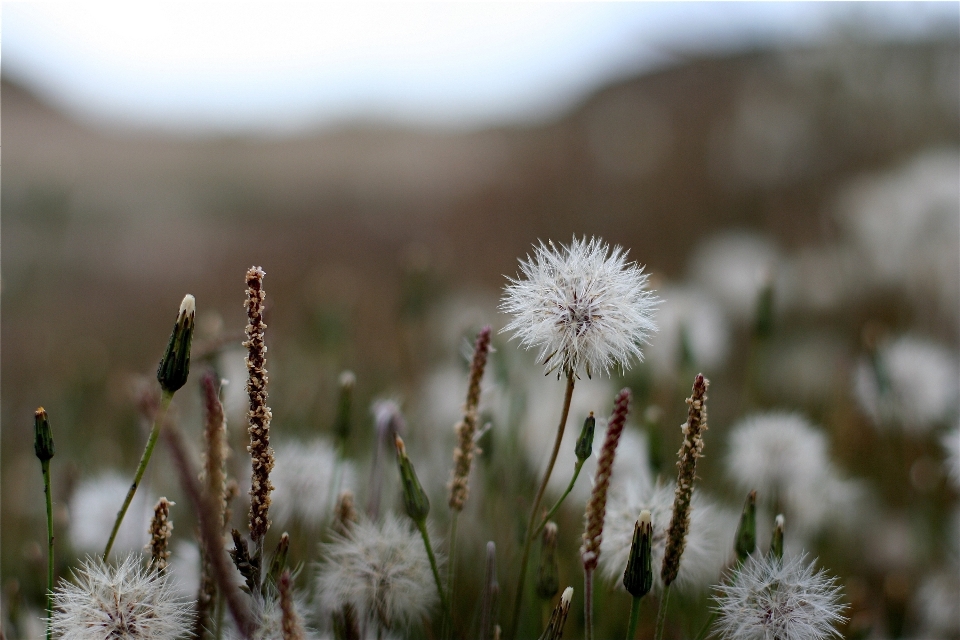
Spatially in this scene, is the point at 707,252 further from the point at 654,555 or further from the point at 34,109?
the point at 34,109

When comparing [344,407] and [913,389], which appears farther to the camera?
[913,389]

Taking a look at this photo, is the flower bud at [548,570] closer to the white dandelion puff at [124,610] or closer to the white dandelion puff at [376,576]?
the white dandelion puff at [376,576]

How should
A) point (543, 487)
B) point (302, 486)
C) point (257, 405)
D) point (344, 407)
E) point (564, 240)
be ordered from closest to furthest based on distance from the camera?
point (257, 405) < point (543, 487) < point (344, 407) < point (302, 486) < point (564, 240)

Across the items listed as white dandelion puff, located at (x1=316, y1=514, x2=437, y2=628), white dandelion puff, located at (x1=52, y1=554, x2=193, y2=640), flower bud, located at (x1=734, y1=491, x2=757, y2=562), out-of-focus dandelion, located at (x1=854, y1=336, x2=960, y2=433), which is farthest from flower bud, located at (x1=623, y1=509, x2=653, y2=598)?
out-of-focus dandelion, located at (x1=854, y1=336, x2=960, y2=433)

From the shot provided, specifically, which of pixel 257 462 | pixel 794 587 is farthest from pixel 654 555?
pixel 257 462

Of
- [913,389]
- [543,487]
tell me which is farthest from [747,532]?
[913,389]

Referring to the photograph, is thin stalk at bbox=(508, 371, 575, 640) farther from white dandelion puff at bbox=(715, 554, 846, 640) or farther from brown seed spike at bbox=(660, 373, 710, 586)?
white dandelion puff at bbox=(715, 554, 846, 640)

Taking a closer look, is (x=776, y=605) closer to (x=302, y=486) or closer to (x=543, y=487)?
(x=543, y=487)
